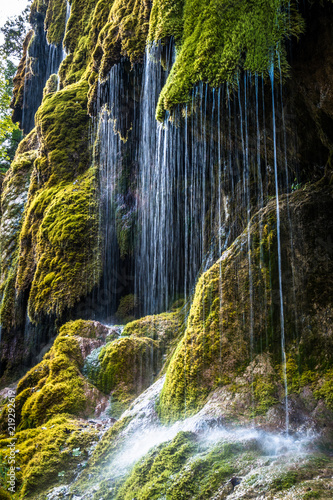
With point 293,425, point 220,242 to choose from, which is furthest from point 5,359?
point 293,425

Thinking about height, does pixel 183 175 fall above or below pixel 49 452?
above

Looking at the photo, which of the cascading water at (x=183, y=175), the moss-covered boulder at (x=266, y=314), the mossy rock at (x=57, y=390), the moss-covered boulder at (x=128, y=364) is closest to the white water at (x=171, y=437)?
the moss-covered boulder at (x=266, y=314)

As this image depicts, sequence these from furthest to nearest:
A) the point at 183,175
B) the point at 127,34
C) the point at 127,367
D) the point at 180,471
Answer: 1. the point at 183,175
2. the point at 127,34
3. the point at 127,367
4. the point at 180,471

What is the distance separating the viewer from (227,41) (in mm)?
4625

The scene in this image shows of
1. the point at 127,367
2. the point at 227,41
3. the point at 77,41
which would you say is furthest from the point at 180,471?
the point at 77,41

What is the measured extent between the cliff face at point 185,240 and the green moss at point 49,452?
0.10 feet

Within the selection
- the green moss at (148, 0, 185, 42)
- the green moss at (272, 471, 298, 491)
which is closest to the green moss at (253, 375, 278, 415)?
the green moss at (272, 471, 298, 491)

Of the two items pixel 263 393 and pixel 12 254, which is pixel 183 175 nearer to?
pixel 263 393

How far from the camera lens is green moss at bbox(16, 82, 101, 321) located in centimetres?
1048

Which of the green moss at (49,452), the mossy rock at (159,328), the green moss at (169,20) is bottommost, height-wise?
the green moss at (49,452)

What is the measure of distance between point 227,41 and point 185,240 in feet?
20.8

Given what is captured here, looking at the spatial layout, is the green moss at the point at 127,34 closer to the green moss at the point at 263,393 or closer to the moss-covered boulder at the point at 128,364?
the moss-covered boulder at the point at 128,364

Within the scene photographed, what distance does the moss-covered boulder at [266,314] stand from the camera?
12.7 ft

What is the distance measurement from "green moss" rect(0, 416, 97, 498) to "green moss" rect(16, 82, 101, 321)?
439 centimetres
